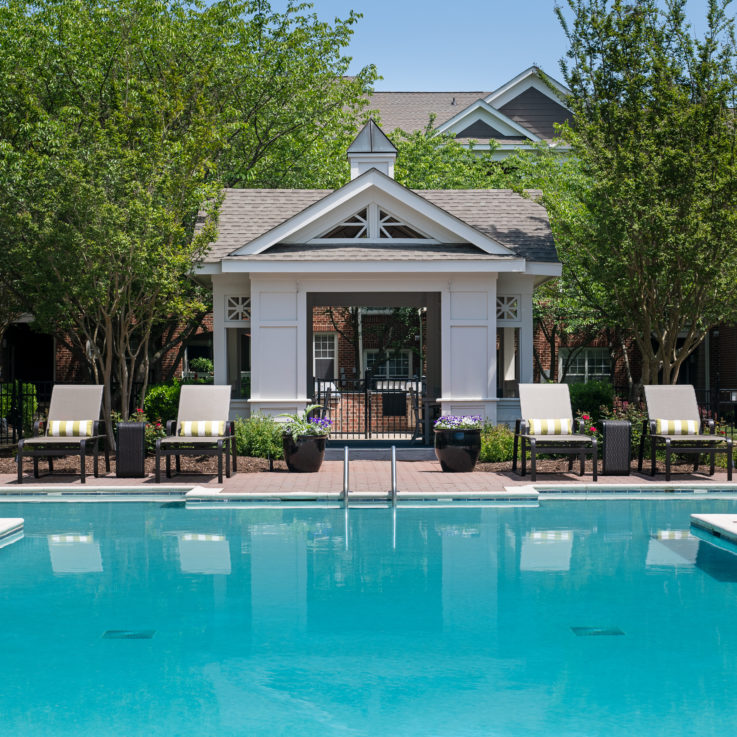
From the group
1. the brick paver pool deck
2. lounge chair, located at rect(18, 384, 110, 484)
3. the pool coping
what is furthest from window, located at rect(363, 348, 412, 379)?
the pool coping

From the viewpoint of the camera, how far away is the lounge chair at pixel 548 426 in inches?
537

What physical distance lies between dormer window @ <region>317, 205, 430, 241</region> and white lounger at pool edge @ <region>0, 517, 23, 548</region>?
358 inches

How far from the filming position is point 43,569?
27.3 feet

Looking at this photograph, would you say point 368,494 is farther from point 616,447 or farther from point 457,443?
point 616,447

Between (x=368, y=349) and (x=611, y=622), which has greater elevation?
(x=368, y=349)

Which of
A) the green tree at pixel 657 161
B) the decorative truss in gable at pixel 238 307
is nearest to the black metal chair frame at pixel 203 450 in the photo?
the decorative truss in gable at pixel 238 307

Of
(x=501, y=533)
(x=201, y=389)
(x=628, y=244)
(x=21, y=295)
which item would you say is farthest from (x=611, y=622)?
(x=21, y=295)

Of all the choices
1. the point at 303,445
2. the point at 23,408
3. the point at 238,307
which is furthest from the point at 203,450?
the point at 23,408

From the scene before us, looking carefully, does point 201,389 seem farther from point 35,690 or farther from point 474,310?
point 35,690

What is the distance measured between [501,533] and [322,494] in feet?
8.90

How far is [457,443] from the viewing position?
47.0 feet

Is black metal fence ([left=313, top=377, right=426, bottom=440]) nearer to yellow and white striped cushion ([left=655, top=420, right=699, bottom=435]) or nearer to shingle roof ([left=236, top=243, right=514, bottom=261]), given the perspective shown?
shingle roof ([left=236, top=243, right=514, bottom=261])

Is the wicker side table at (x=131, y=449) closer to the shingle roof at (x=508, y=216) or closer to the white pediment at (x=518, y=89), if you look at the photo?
the shingle roof at (x=508, y=216)

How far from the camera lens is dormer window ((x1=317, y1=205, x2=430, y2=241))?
1759cm
